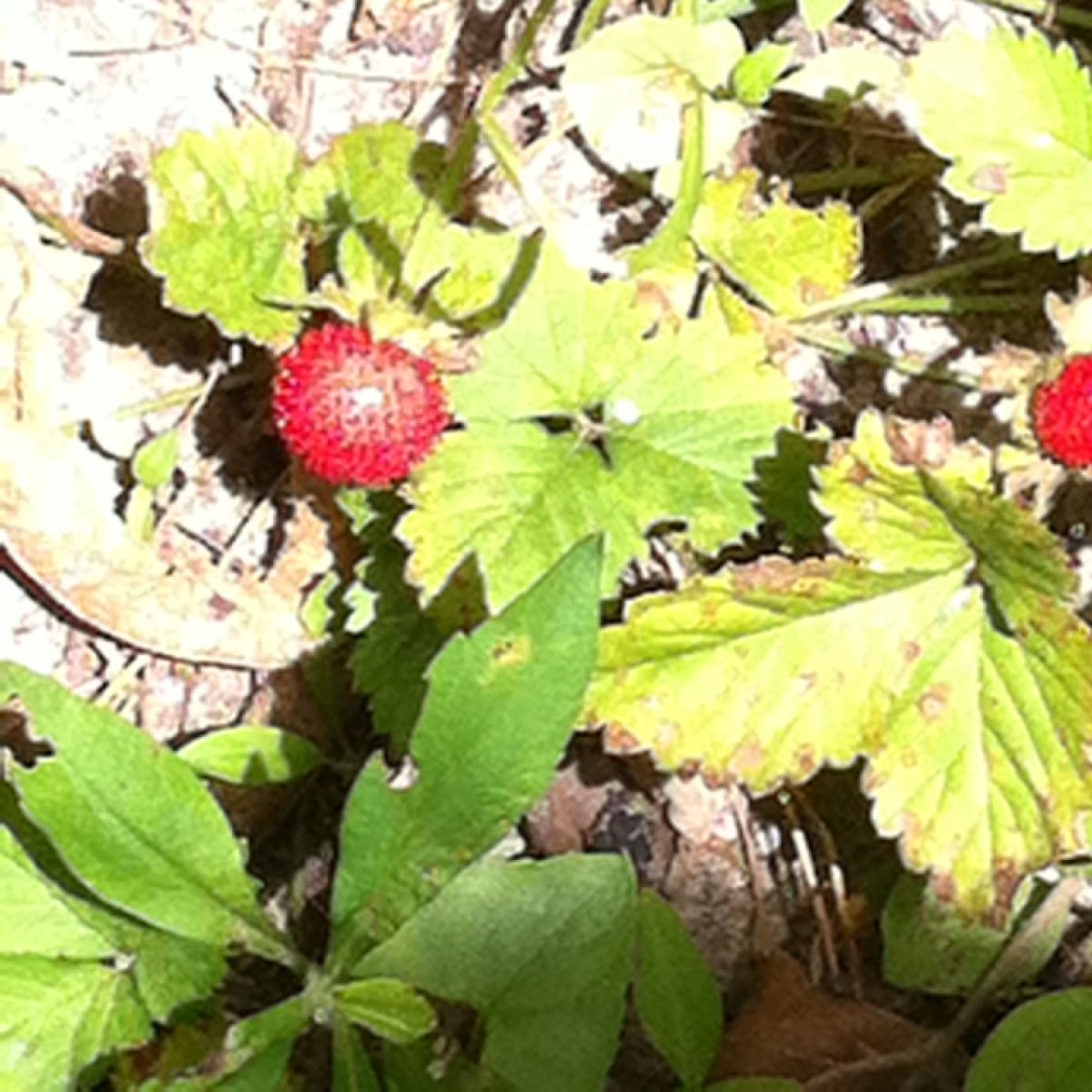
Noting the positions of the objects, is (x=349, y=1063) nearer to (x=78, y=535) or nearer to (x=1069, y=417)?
(x=78, y=535)

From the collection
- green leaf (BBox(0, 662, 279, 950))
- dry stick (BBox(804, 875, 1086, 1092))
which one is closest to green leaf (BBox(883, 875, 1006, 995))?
dry stick (BBox(804, 875, 1086, 1092))

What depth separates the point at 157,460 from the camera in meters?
1.58

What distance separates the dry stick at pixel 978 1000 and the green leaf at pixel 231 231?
726mm

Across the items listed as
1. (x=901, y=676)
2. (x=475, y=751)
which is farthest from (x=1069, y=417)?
(x=475, y=751)

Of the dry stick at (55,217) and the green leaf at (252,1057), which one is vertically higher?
the dry stick at (55,217)

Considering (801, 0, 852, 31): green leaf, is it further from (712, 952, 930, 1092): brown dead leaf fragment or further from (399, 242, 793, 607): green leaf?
(712, 952, 930, 1092): brown dead leaf fragment

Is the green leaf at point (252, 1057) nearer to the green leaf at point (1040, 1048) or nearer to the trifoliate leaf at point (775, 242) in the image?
the green leaf at point (1040, 1048)

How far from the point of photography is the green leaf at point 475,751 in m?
1.26

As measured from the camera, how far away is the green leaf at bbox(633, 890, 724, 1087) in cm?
151

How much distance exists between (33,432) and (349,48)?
421mm

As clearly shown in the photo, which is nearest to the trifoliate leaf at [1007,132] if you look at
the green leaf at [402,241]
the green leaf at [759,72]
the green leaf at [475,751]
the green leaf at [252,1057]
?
the green leaf at [759,72]

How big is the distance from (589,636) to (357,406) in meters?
0.23

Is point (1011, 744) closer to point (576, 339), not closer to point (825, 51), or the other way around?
point (576, 339)

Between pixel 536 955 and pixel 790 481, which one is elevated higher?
pixel 790 481
